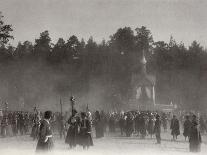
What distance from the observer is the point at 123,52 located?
102 meters

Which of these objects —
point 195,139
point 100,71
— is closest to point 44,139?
point 195,139

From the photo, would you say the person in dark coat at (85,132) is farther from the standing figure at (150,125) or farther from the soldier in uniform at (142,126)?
the standing figure at (150,125)

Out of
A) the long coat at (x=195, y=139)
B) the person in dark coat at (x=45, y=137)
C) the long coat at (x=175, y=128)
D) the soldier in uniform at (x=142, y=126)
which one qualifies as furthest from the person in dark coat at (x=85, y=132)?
the soldier in uniform at (x=142, y=126)

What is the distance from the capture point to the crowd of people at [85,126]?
61.7 ft

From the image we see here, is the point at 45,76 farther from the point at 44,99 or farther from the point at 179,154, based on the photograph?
the point at 179,154

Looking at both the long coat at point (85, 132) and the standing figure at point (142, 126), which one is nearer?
the long coat at point (85, 132)

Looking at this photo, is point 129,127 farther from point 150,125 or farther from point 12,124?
point 12,124

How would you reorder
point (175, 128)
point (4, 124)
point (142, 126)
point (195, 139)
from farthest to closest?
point (142, 126)
point (4, 124)
point (175, 128)
point (195, 139)

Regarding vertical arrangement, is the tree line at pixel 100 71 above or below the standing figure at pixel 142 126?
above

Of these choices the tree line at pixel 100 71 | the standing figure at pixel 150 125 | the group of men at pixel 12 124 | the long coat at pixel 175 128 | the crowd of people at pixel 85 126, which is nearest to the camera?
the crowd of people at pixel 85 126

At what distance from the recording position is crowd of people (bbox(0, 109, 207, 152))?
61.7ft

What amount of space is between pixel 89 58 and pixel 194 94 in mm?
24633

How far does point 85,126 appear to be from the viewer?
22.7 m

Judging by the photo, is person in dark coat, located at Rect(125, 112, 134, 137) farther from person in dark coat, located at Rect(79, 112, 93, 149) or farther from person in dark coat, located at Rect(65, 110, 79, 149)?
person in dark coat, located at Rect(65, 110, 79, 149)
